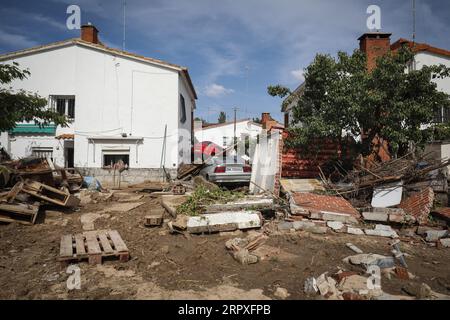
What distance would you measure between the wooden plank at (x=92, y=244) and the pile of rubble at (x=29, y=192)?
6.79 ft

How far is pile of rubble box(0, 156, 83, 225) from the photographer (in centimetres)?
678

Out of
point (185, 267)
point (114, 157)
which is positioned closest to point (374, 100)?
point (185, 267)

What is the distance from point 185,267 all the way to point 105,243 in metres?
A: 1.74

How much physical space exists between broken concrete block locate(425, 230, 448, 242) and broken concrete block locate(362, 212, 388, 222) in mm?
945

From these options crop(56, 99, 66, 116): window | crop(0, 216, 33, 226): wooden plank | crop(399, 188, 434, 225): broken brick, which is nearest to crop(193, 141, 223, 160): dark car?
crop(56, 99, 66, 116): window

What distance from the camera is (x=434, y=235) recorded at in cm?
580

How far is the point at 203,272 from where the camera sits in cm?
421

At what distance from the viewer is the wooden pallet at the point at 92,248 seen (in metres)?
4.51

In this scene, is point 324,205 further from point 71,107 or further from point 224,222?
point 71,107

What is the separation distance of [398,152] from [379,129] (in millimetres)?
1095

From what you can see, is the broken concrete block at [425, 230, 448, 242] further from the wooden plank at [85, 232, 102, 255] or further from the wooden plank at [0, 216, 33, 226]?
the wooden plank at [0, 216, 33, 226]

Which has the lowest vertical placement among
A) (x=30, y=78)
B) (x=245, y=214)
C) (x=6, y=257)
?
(x=6, y=257)

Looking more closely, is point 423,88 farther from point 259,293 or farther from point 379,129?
point 259,293
